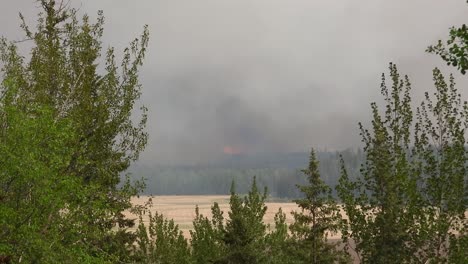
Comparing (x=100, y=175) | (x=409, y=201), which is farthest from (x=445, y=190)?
(x=100, y=175)

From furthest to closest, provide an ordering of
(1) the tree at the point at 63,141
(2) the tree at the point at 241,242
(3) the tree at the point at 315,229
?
(3) the tree at the point at 315,229 → (2) the tree at the point at 241,242 → (1) the tree at the point at 63,141

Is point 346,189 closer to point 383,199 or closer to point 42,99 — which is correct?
point 383,199

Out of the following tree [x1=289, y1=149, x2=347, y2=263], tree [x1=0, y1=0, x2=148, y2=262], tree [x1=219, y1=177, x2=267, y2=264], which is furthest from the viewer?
tree [x1=289, y1=149, x2=347, y2=263]

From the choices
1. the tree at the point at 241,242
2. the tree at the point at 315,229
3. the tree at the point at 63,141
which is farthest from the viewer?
the tree at the point at 315,229

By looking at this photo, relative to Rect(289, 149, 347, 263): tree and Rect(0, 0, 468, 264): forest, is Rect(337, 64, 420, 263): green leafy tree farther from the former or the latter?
Rect(289, 149, 347, 263): tree

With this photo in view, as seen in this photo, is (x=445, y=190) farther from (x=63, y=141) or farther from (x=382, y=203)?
(x=63, y=141)

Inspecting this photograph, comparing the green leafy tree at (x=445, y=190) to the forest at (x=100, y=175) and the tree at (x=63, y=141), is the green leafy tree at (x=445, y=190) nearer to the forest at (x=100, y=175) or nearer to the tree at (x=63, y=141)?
the forest at (x=100, y=175)

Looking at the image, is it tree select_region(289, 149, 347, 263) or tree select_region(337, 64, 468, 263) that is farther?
tree select_region(289, 149, 347, 263)

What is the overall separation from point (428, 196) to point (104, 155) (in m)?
13.4

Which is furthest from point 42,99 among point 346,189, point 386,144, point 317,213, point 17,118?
point 317,213

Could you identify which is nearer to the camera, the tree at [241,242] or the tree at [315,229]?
the tree at [241,242]

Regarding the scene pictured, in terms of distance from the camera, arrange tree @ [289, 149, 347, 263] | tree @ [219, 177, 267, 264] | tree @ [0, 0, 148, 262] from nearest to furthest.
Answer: tree @ [0, 0, 148, 262]
tree @ [219, 177, 267, 264]
tree @ [289, 149, 347, 263]

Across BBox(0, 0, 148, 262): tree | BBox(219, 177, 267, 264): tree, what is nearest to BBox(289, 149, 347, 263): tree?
BBox(219, 177, 267, 264): tree

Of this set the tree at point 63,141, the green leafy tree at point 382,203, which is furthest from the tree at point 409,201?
Result: the tree at point 63,141
